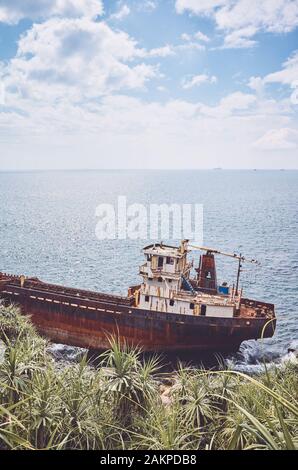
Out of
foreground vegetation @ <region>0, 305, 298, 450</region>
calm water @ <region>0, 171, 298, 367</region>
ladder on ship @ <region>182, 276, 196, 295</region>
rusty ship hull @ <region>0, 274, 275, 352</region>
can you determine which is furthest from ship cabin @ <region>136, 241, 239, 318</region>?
foreground vegetation @ <region>0, 305, 298, 450</region>

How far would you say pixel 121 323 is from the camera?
29.8 meters

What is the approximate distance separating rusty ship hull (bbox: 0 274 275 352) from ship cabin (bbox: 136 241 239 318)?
2.71 feet

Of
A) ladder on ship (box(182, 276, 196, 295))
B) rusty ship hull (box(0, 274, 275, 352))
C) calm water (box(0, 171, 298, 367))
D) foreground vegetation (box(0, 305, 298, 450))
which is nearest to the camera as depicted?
foreground vegetation (box(0, 305, 298, 450))

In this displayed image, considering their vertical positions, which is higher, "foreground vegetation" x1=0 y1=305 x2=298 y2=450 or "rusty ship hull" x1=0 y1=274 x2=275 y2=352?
"foreground vegetation" x1=0 y1=305 x2=298 y2=450

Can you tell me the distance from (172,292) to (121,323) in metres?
5.24

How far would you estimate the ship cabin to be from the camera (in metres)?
28.8

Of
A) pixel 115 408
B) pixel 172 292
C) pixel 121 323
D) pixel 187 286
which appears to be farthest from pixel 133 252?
pixel 115 408

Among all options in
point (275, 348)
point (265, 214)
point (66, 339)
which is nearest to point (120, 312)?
point (66, 339)

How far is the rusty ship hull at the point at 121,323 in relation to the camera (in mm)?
28609

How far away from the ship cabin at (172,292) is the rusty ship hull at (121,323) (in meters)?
0.83

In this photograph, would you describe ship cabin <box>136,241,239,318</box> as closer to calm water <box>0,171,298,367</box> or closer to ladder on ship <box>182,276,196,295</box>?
ladder on ship <box>182,276,196,295</box>

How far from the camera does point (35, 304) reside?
3203 cm

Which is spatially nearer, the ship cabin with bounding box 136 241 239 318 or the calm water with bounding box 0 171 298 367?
the ship cabin with bounding box 136 241 239 318
